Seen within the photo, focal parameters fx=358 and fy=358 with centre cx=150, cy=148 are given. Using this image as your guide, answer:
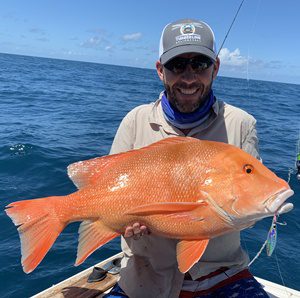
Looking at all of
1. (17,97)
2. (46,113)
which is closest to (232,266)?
(46,113)

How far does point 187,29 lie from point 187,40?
0.13 metres

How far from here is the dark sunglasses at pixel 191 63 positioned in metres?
2.94

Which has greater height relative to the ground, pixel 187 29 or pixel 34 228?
pixel 187 29

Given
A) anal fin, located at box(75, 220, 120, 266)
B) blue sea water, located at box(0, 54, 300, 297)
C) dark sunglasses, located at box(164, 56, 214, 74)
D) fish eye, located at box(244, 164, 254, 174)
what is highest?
dark sunglasses, located at box(164, 56, 214, 74)

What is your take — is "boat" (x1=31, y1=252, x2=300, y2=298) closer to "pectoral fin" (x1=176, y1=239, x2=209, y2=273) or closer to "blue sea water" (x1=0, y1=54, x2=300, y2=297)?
"blue sea water" (x1=0, y1=54, x2=300, y2=297)

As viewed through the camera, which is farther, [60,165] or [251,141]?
[60,165]

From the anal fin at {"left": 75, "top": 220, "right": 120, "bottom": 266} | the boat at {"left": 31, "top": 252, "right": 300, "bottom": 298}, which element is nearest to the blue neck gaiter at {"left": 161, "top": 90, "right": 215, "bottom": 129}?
the anal fin at {"left": 75, "top": 220, "right": 120, "bottom": 266}

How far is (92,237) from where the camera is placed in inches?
102

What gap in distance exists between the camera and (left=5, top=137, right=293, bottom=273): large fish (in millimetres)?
2205

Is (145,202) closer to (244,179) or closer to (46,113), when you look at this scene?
(244,179)

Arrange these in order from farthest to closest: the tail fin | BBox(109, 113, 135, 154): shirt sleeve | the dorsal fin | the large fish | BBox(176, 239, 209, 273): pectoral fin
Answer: BBox(109, 113, 135, 154): shirt sleeve
the dorsal fin
the tail fin
BBox(176, 239, 209, 273): pectoral fin
the large fish

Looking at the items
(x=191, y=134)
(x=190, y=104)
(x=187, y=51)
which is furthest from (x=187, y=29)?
(x=191, y=134)

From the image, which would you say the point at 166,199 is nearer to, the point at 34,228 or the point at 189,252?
the point at 189,252

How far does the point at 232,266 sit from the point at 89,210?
4.70ft
